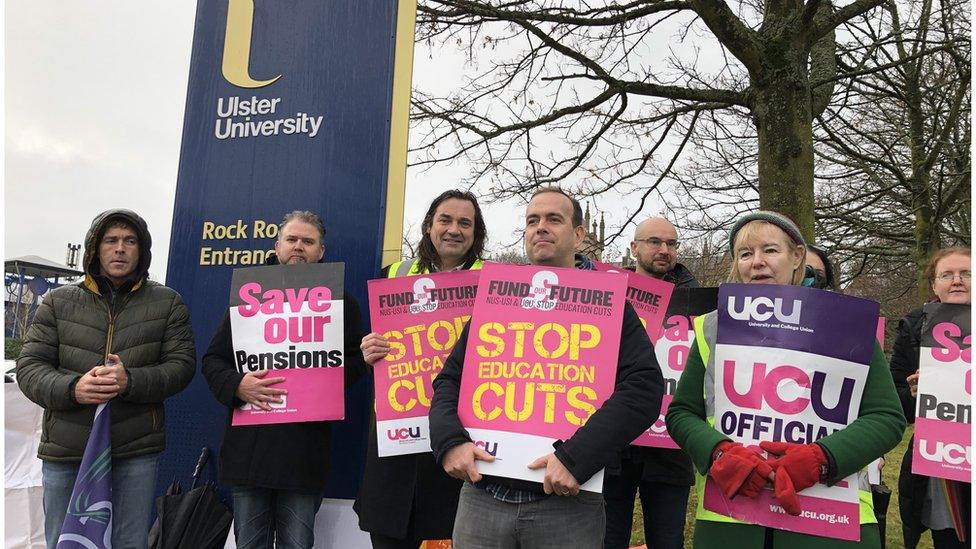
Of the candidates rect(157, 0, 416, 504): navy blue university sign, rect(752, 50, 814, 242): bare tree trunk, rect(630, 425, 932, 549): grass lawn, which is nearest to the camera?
rect(157, 0, 416, 504): navy blue university sign

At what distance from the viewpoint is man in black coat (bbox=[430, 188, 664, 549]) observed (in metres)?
2.20

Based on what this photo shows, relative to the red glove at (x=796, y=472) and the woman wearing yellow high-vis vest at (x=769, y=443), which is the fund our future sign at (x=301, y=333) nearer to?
the woman wearing yellow high-vis vest at (x=769, y=443)

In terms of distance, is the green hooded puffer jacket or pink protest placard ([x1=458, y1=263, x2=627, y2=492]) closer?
pink protest placard ([x1=458, y1=263, x2=627, y2=492])

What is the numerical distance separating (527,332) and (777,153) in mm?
5152

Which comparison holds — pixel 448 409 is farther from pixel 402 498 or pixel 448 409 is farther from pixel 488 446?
pixel 402 498

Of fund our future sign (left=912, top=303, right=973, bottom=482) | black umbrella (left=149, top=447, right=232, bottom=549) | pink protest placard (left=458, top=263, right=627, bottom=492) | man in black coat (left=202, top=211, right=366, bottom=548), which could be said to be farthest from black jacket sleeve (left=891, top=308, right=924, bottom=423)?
black umbrella (left=149, top=447, right=232, bottom=549)

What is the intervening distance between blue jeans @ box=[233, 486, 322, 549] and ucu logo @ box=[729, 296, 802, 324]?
228 centimetres

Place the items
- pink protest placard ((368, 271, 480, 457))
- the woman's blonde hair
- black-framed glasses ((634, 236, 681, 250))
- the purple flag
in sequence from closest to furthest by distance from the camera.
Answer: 1. the woman's blonde hair
2. pink protest placard ((368, 271, 480, 457))
3. the purple flag
4. black-framed glasses ((634, 236, 681, 250))

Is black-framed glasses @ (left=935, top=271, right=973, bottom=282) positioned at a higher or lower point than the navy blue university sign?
lower

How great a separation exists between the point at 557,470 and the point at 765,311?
947mm

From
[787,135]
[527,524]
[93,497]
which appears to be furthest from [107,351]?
[787,135]

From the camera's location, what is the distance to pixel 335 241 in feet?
14.8

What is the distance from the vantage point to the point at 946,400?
3.00 meters

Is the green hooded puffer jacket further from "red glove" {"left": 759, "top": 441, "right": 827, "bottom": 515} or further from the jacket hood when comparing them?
"red glove" {"left": 759, "top": 441, "right": 827, "bottom": 515}
